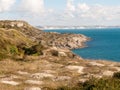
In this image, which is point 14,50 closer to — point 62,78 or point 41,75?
point 41,75

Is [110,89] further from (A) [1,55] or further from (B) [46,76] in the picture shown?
(A) [1,55]

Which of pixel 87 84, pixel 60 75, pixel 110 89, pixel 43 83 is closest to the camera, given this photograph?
pixel 110 89

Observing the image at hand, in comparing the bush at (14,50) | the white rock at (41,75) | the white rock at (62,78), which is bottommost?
the bush at (14,50)

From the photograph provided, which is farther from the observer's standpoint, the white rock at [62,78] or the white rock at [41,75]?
the white rock at [41,75]

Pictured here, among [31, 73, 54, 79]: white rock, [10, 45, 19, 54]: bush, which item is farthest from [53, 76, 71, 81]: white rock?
[10, 45, 19, 54]: bush

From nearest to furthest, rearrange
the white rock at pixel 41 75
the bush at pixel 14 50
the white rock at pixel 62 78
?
1. the white rock at pixel 62 78
2. the white rock at pixel 41 75
3. the bush at pixel 14 50

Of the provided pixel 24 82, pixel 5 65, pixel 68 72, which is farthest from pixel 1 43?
pixel 24 82

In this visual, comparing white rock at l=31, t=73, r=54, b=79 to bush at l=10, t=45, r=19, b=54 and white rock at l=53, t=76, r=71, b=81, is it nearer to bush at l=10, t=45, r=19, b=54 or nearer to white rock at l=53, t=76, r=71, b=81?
white rock at l=53, t=76, r=71, b=81

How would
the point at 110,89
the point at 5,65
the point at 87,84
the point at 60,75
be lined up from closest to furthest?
1. the point at 110,89
2. the point at 87,84
3. the point at 60,75
4. the point at 5,65

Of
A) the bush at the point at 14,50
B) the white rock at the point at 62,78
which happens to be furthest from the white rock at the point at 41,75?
the bush at the point at 14,50

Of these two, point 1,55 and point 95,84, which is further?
point 1,55

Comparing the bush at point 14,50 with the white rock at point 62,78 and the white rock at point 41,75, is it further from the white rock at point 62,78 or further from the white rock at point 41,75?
the white rock at point 62,78
